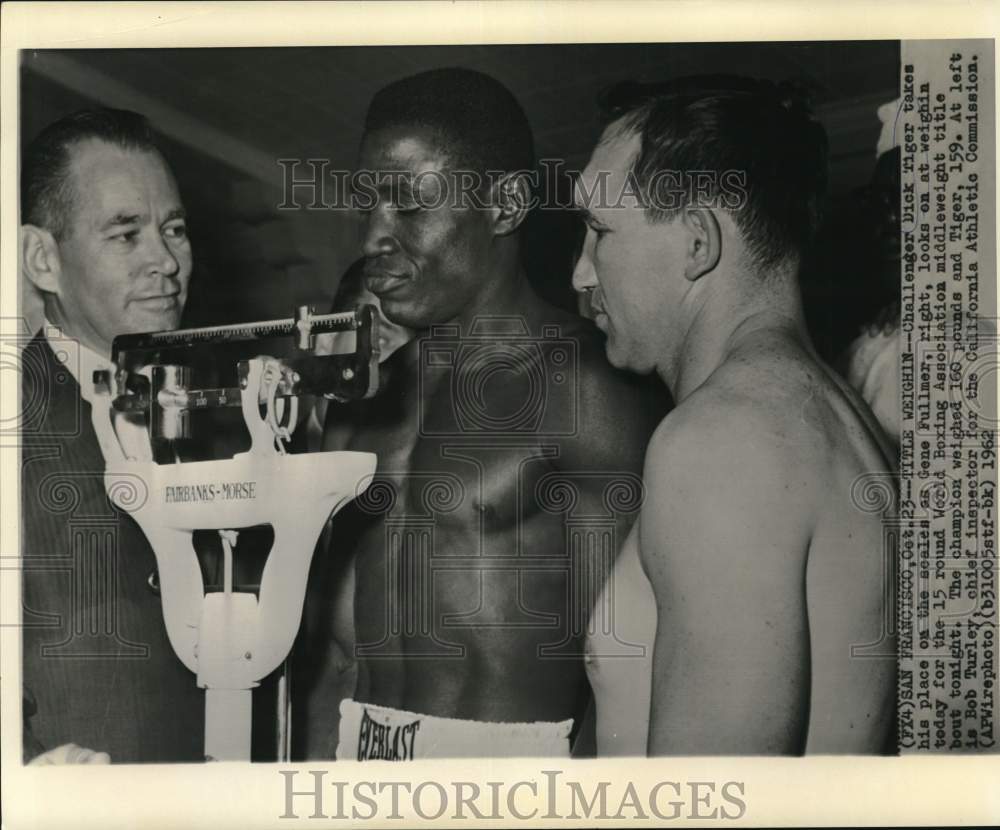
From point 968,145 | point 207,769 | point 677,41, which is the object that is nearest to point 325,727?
point 207,769

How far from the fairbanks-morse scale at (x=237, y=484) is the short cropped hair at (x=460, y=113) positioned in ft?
1.45

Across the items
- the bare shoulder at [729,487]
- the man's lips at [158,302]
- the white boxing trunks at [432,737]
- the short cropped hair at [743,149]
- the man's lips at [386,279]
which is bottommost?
the white boxing trunks at [432,737]

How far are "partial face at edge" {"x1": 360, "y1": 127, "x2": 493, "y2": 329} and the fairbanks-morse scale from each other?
10cm

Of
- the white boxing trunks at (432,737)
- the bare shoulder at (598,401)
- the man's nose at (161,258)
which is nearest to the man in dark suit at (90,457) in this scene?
the man's nose at (161,258)

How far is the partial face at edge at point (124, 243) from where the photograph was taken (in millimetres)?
2455

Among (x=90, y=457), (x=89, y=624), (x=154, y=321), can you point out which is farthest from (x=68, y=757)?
(x=154, y=321)

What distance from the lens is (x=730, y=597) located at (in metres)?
2.25

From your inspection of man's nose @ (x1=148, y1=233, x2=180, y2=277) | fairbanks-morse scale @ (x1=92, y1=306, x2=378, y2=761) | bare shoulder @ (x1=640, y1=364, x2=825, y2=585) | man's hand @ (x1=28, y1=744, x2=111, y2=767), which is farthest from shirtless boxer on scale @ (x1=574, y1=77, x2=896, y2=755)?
man's hand @ (x1=28, y1=744, x2=111, y2=767)

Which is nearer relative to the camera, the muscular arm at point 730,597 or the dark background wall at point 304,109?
the muscular arm at point 730,597

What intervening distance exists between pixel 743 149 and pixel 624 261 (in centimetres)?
37

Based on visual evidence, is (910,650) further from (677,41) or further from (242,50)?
(242,50)

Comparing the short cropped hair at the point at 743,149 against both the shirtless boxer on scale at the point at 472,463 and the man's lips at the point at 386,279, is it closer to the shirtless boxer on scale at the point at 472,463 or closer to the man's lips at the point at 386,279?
the shirtless boxer on scale at the point at 472,463

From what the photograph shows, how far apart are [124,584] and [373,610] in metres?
0.59

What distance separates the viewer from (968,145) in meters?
2.41
